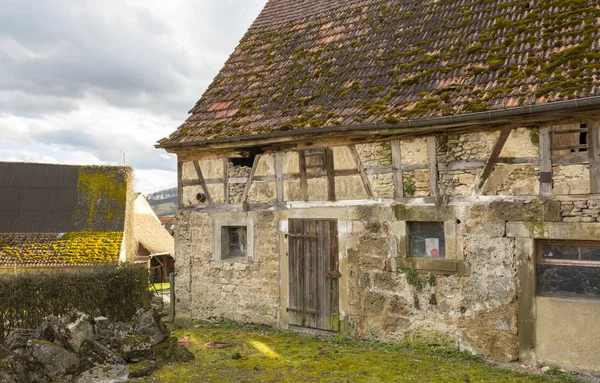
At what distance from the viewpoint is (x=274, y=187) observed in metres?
8.91

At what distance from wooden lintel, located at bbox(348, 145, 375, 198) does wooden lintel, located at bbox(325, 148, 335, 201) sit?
41 cm

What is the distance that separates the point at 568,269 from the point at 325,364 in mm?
Answer: 3713

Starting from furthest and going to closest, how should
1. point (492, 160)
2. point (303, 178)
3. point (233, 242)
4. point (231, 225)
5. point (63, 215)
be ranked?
point (63, 215) → point (233, 242) → point (231, 225) → point (303, 178) → point (492, 160)

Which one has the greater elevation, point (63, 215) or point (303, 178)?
point (303, 178)

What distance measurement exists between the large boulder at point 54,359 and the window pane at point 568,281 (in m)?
6.60

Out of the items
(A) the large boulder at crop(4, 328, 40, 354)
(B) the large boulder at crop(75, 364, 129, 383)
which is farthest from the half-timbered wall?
(A) the large boulder at crop(4, 328, 40, 354)

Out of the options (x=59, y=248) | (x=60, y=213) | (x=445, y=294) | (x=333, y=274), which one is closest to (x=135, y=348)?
(x=333, y=274)

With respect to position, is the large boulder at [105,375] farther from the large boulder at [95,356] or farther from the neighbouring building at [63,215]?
the neighbouring building at [63,215]

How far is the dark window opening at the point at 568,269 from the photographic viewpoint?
248 inches

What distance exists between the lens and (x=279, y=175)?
8828 millimetres

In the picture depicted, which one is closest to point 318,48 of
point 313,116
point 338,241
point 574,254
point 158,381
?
point 313,116

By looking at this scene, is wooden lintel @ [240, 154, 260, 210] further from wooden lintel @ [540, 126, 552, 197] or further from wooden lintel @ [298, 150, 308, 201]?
wooden lintel @ [540, 126, 552, 197]

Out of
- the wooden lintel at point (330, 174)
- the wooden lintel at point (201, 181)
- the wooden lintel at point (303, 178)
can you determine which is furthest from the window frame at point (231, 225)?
the wooden lintel at point (330, 174)

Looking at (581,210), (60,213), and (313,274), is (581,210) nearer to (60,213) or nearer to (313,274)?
(313,274)
